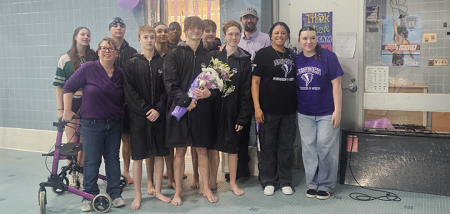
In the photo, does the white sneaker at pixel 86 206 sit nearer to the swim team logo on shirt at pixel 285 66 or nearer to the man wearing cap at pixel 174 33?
the man wearing cap at pixel 174 33

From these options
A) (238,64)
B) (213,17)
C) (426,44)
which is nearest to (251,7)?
(213,17)

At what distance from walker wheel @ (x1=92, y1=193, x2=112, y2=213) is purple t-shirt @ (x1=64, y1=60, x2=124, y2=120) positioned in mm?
671

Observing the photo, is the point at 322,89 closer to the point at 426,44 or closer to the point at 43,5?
the point at 426,44

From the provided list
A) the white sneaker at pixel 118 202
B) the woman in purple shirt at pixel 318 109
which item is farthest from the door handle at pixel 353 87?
the white sneaker at pixel 118 202

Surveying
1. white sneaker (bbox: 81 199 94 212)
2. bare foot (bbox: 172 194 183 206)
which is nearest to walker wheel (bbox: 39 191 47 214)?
white sneaker (bbox: 81 199 94 212)

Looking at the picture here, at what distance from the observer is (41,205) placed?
11.0 ft

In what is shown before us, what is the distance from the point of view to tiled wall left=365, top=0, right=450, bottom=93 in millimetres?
3787

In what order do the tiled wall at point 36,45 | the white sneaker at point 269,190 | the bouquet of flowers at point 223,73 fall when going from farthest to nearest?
the tiled wall at point 36,45
the white sneaker at point 269,190
the bouquet of flowers at point 223,73

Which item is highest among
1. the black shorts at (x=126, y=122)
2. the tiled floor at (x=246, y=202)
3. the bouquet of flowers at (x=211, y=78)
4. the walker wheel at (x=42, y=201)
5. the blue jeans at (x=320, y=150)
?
the bouquet of flowers at (x=211, y=78)

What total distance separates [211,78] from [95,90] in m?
0.96

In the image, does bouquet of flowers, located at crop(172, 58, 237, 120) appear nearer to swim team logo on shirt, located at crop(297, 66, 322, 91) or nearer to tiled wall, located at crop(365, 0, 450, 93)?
swim team logo on shirt, located at crop(297, 66, 322, 91)

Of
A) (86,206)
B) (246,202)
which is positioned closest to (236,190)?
(246,202)

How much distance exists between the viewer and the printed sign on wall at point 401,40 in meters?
3.90

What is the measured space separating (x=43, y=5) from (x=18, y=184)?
267 centimetres
